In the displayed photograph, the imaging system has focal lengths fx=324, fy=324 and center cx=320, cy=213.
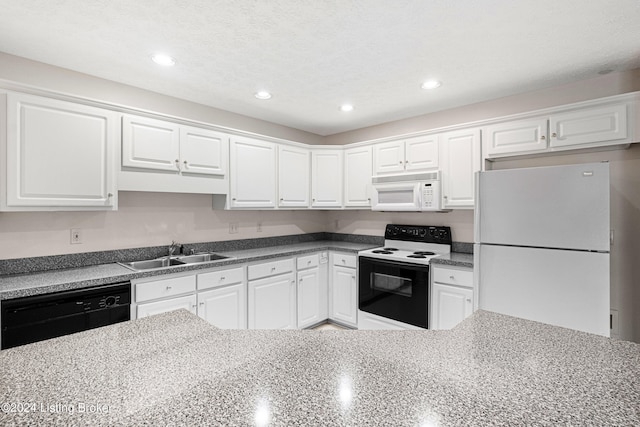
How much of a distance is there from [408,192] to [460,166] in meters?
0.56

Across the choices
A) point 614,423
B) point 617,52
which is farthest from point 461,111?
point 614,423

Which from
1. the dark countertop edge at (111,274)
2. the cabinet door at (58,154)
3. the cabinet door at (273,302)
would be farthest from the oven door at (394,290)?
the cabinet door at (58,154)

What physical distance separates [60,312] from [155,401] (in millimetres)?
1761

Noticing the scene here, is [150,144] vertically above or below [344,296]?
above

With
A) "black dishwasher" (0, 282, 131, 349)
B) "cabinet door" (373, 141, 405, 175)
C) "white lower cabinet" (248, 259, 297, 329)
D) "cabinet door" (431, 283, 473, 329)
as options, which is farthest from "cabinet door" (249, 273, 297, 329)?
"cabinet door" (373, 141, 405, 175)

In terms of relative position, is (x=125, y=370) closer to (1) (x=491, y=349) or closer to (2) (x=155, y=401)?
(2) (x=155, y=401)

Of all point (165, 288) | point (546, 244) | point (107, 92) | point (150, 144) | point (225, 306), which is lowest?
point (225, 306)

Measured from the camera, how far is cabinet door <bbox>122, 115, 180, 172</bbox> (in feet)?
8.35

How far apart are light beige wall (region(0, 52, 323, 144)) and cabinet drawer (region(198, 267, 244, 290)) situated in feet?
5.15

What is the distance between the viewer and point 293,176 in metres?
3.80

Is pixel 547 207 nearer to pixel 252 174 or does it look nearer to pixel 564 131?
pixel 564 131

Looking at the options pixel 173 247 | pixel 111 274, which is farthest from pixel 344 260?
pixel 111 274

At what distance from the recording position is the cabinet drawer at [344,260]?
3.54 meters

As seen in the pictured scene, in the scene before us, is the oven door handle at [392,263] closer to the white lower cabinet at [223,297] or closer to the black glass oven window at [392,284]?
the black glass oven window at [392,284]
